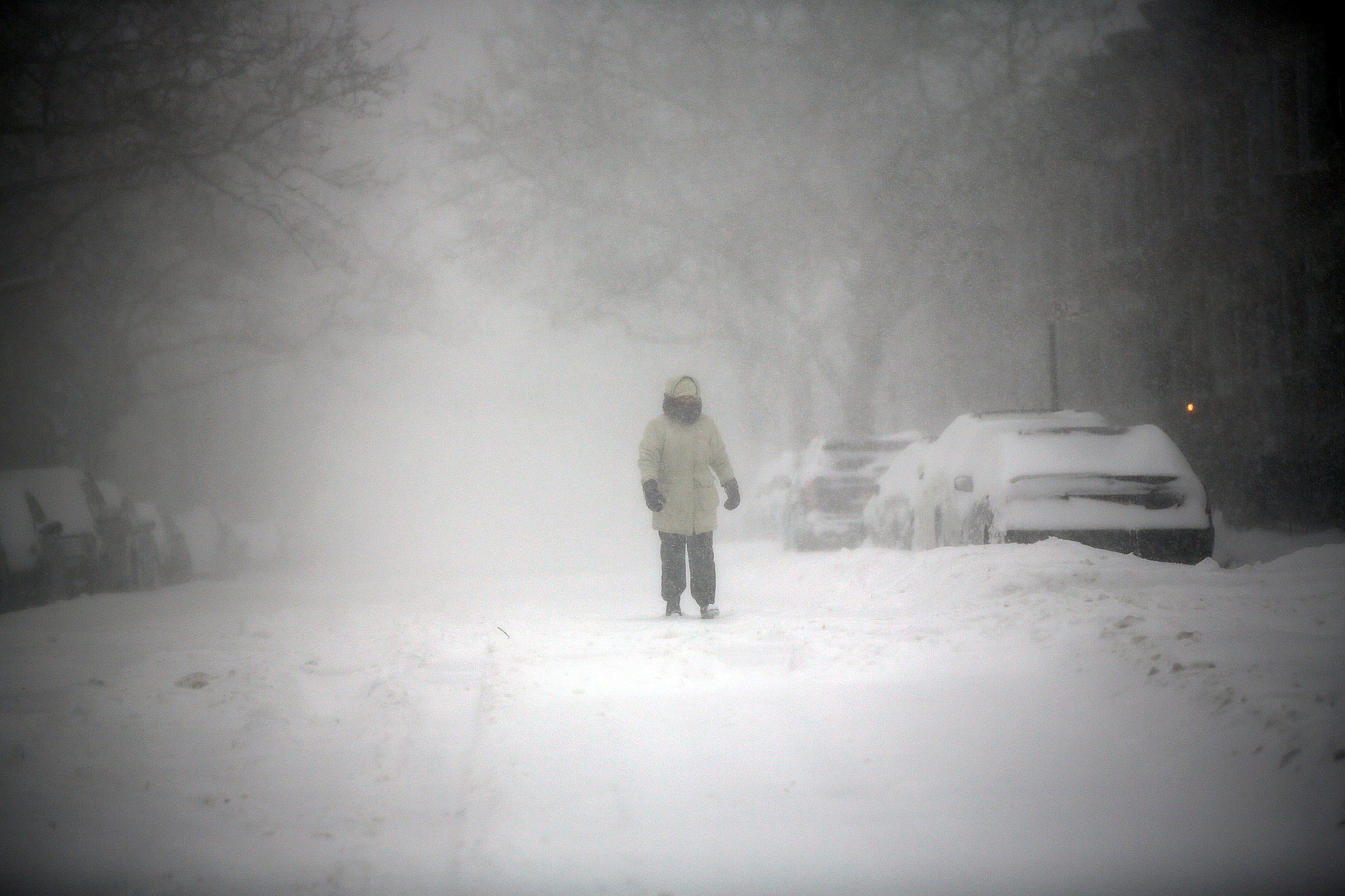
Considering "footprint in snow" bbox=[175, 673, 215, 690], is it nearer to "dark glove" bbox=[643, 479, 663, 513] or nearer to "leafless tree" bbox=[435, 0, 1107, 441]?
"dark glove" bbox=[643, 479, 663, 513]

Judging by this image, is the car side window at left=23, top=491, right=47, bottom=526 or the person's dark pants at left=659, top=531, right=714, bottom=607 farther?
the car side window at left=23, top=491, right=47, bottom=526

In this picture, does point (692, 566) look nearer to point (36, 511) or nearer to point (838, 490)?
point (838, 490)

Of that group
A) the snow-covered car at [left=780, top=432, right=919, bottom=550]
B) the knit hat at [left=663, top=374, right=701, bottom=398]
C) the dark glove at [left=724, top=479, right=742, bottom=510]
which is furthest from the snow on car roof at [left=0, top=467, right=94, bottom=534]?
the snow-covered car at [left=780, top=432, right=919, bottom=550]

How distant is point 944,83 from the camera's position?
26.0m

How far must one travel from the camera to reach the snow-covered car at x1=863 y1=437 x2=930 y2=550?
Answer: 14.3 m

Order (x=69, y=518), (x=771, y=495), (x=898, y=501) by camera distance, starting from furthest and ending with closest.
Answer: (x=771, y=495) → (x=69, y=518) → (x=898, y=501)

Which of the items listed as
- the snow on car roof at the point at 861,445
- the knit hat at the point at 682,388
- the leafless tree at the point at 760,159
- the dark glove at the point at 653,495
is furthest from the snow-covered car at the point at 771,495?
the dark glove at the point at 653,495

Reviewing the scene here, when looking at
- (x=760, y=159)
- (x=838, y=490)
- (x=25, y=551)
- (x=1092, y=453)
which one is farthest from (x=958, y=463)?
(x=760, y=159)

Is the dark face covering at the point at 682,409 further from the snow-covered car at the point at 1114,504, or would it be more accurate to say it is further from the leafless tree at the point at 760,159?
the leafless tree at the point at 760,159

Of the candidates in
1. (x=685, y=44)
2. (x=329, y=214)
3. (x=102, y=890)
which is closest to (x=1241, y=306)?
(x=685, y=44)

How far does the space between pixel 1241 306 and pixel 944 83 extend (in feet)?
26.4

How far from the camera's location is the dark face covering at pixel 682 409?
9.79 meters

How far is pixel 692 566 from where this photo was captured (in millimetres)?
9688

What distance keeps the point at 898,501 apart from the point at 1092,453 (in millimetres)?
3869
